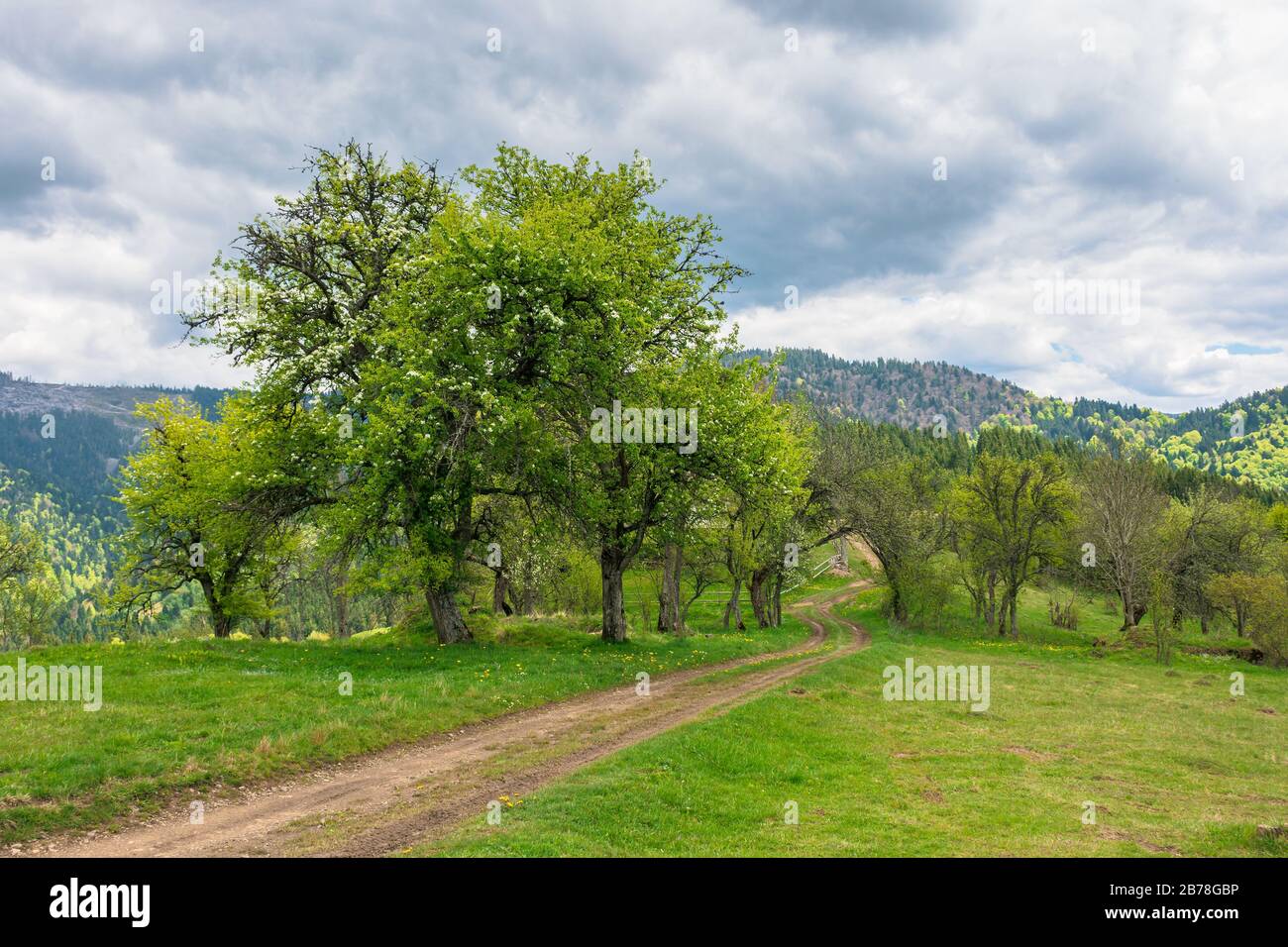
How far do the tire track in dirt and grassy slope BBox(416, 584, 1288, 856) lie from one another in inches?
47.7

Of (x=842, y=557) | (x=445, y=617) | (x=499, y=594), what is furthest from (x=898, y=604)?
(x=842, y=557)

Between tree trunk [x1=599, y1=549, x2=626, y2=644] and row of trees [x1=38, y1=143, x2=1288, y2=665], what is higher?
row of trees [x1=38, y1=143, x2=1288, y2=665]

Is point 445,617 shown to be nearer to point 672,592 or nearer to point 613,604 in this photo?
point 613,604

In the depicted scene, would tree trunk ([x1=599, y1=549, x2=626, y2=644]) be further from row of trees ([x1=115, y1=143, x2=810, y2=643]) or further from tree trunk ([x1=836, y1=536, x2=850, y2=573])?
tree trunk ([x1=836, y1=536, x2=850, y2=573])

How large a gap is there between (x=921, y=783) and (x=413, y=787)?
12202 mm

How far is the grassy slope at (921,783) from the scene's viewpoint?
1191cm

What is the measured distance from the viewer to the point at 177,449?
139 ft

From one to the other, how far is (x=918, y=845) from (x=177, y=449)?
46.6 metres

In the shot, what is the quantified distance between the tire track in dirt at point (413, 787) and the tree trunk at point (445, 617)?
9.08 meters

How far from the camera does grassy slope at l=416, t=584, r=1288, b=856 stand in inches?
469

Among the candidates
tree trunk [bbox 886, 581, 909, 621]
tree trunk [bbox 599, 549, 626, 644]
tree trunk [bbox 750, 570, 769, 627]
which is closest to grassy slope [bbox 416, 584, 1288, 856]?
tree trunk [bbox 599, 549, 626, 644]

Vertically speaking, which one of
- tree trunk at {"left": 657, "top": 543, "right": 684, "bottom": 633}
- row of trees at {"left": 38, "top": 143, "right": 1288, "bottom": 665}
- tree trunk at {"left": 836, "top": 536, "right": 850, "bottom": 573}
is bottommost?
tree trunk at {"left": 836, "top": 536, "right": 850, "bottom": 573}

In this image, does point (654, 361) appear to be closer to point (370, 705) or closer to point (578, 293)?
point (578, 293)
